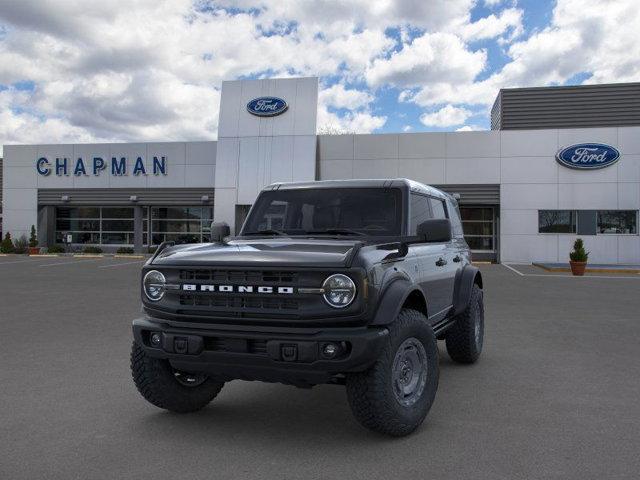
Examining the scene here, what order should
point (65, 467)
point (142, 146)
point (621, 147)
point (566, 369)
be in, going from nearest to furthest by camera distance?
point (65, 467) → point (566, 369) → point (621, 147) → point (142, 146)

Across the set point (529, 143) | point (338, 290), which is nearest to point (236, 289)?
point (338, 290)

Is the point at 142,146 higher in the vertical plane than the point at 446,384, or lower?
higher

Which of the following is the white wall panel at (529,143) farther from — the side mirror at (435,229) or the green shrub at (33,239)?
the green shrub at (33,239)

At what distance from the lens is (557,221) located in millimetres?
26016

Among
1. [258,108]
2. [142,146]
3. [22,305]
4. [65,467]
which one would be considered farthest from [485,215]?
[65,467]

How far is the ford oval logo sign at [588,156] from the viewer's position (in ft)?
82.6

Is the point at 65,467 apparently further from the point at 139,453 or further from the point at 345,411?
the point at 345,411

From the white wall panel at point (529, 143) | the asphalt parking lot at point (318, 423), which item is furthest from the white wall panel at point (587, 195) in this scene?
the asphalt parking lot at point (318, 423)

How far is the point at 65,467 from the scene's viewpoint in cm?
358

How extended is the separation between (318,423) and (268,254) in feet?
→ 4.77

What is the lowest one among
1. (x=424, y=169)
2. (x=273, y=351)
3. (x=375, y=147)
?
(x=273, y=351)

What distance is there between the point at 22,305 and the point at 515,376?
9.37 meters

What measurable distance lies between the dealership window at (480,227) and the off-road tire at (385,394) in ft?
82.1

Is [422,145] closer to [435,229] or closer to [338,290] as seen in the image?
[435,229]
